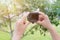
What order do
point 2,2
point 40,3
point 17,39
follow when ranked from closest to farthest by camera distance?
1. point 17,39
2. point 2,2
3. point 40,3

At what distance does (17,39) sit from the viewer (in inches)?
20.3

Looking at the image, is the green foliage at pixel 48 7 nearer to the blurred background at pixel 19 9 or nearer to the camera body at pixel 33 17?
the blurred background at pixel 19 9

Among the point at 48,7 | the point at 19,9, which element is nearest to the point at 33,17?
the point at 19,9

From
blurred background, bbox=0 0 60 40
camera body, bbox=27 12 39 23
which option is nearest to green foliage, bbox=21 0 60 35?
blurred background, bbox=0 0 60 40

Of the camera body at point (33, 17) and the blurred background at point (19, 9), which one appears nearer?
the camera body at point (33, 17)

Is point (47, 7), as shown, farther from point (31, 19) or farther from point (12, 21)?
Result: point (31, 19)

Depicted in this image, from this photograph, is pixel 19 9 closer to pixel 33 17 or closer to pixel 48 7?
pixel 48 7

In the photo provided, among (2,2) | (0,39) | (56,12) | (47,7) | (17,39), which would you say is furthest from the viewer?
(0,39)

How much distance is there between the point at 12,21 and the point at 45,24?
3.71 ft

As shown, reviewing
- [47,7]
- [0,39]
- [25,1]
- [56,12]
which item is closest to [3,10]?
[25,1]

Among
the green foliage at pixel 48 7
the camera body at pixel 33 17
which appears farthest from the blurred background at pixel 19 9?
the camera body at pixel 33 17

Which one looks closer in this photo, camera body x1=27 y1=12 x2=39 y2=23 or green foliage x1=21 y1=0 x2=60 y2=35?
camera body x1=27 y1=12 x2=39 y2=23

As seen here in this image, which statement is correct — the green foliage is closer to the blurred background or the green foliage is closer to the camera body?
the blurred background

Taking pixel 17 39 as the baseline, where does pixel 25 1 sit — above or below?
above
